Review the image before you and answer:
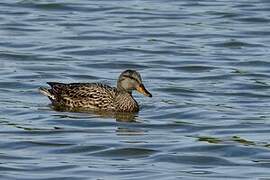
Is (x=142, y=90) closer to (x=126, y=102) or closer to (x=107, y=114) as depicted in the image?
(x=126, y=102)

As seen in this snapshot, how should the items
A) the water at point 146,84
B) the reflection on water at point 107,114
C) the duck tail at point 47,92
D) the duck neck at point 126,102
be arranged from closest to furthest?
1. the water at point 146,84
2. the reflection on water at point 107,114
3. the duck neck at point 126,102
4. the duck tail at point 47,92

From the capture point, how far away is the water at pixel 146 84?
1501cm

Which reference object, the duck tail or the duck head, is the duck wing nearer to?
the duck tail

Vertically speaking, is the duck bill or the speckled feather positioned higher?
the duck bill

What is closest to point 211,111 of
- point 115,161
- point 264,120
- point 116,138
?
point 264,120

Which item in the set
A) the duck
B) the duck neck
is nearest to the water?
the duck neck

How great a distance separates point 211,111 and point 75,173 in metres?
4.89

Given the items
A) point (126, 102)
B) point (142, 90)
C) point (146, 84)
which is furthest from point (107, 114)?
point (146, 84)

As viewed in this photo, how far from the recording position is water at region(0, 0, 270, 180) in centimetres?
1501

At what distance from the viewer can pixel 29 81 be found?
69.3 feet

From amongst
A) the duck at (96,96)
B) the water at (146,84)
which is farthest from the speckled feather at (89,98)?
the water at (146,84)

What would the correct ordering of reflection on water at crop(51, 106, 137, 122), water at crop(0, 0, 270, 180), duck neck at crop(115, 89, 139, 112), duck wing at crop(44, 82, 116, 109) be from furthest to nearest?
duck wing at crop(44, 82, 116, 109) < duck neck at crop(115, 89, 139, 112) < reflection on water at crop(51, 106, 137, 122) < water at crop(0, 0, 270, 180)

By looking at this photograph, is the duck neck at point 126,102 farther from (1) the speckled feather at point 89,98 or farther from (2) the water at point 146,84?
(2) the water at point 146,84

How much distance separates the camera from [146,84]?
69.5ft
